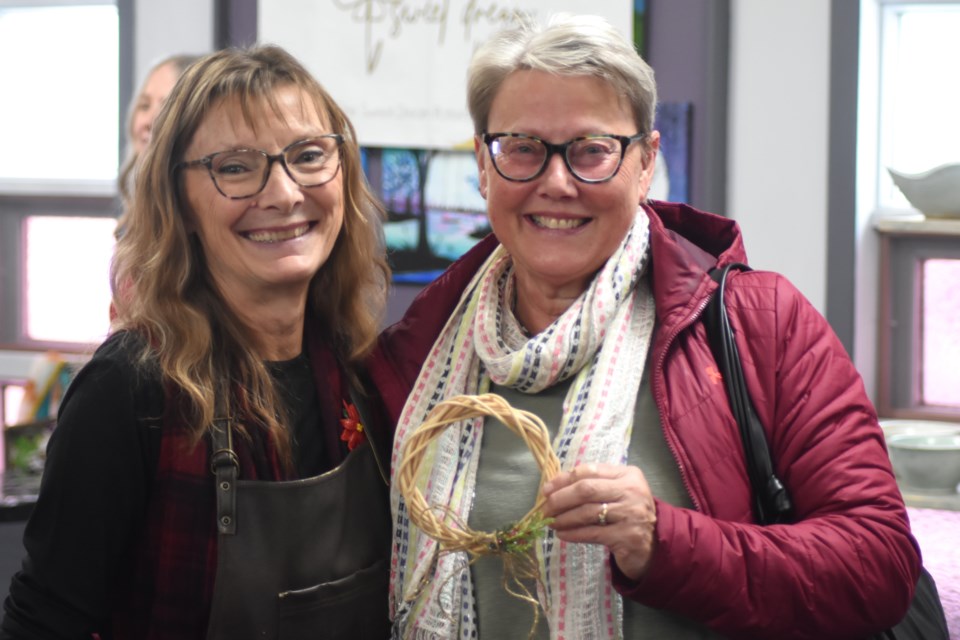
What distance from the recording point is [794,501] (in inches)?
56.7

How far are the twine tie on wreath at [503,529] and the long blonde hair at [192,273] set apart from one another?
0.90 feet

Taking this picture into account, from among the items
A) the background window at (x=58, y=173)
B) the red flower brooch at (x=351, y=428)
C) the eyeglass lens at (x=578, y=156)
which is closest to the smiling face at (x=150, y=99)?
the background window at (x=58, y=173)

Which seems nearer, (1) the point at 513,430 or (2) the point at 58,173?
(1) the point at 513,430

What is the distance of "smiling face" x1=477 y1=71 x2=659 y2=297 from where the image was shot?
1568 mm

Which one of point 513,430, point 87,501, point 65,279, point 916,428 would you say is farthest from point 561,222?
point 65,279

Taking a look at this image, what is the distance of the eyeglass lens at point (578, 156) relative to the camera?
1.58 metres

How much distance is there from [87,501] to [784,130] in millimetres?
1911

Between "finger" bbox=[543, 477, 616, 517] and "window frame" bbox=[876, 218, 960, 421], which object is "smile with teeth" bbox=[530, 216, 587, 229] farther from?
"window frame" bbox=[876, 218, 960, 421]

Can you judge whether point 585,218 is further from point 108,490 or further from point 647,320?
point 108,490

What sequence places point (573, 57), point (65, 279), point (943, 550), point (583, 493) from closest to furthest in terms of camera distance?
point (583, 493) → point (573, 57) → point (943, 550) → point (65, 279)

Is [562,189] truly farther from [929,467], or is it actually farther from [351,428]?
[929,467]

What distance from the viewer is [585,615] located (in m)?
1.49

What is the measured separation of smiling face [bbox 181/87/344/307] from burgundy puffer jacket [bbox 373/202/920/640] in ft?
1.71

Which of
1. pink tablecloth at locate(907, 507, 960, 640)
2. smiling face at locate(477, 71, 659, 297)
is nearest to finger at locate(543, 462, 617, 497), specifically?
smiling face at locate(477, 71, 659, 297)
